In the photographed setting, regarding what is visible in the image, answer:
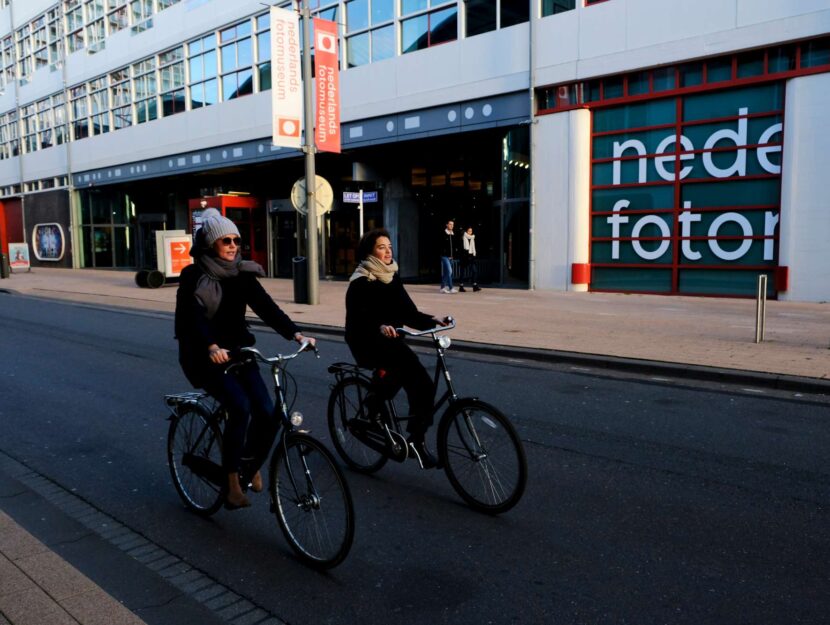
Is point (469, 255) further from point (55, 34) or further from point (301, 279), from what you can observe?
point (55, 34)

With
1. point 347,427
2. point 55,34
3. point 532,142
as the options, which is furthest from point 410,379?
point 55,34

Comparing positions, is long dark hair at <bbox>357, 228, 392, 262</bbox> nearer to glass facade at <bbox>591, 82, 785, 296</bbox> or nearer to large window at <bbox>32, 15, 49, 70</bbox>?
glass facade at <bbox>591, 82, 785, 296</bbox>

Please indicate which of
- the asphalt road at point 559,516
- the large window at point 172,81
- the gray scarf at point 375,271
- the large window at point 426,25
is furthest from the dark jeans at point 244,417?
the large window at point 172,81

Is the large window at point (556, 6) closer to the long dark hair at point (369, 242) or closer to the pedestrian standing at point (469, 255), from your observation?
the pedestrian standing at point (469, 255)

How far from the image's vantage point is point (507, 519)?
13.2 feet

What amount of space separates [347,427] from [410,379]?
0.79 metres

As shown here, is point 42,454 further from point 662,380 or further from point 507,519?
point 662,380

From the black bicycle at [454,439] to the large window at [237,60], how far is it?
2315 centimetres

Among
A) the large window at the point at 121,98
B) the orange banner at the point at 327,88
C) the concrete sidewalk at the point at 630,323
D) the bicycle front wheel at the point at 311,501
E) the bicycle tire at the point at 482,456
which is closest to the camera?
the bicycle front wheel at the point at 311,501

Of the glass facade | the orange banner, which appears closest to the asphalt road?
the glass facade

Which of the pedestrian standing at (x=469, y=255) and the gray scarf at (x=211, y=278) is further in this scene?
the pedestrian standing at (x=469, y=255)

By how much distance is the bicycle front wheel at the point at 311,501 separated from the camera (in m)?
3.34

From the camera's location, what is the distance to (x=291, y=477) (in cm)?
356

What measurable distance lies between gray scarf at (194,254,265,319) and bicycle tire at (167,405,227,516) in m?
0.70
